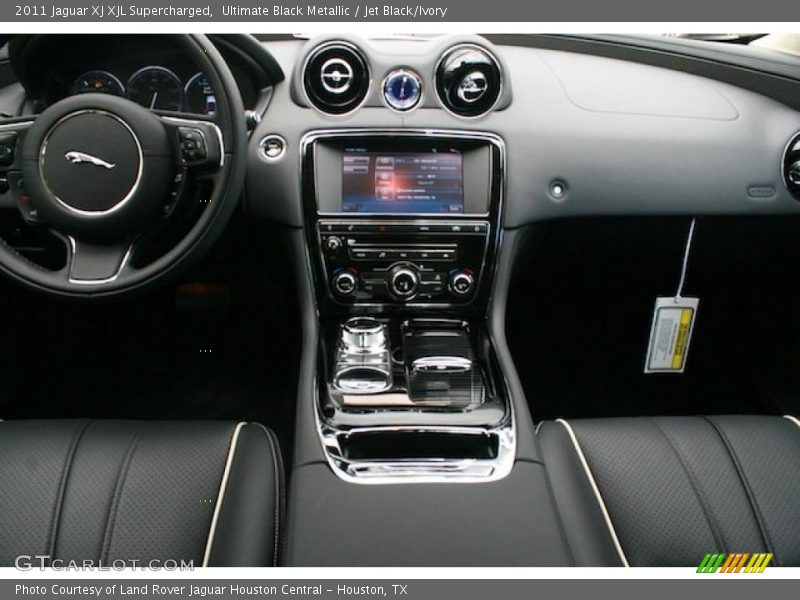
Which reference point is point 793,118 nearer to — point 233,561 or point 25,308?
point 233,561

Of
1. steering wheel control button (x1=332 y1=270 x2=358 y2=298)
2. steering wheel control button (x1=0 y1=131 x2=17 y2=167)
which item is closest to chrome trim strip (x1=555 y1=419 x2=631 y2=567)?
steering wheel control button (x1=332 y1=270 x2=358 y2=298)

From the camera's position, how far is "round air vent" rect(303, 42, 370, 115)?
1368 millimetres

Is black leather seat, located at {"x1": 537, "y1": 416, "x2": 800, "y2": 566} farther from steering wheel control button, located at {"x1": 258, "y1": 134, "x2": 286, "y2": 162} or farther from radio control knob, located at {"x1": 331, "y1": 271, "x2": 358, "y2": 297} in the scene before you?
steering wheel control button, located at {"x1": 258, "y1": 134, "x2": 286, "y2": 162}

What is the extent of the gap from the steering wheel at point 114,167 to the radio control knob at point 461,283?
0.50 metres

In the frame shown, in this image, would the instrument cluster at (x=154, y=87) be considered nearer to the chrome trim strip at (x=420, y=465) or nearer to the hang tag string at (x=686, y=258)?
the chrome trim strip at (x=420, y=465)

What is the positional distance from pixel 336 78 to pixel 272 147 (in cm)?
19

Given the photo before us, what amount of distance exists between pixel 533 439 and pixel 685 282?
931 millimetres

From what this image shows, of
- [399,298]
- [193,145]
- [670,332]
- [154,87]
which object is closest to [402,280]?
[399,298]

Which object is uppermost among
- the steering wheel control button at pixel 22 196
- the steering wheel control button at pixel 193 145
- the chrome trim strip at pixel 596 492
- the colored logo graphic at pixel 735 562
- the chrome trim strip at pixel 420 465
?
the steering wheel control button at pixel 193 145

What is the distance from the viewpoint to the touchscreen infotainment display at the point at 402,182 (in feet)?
4.61

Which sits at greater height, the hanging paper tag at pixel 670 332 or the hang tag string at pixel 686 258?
A: the hang tag string at pixel 686 258

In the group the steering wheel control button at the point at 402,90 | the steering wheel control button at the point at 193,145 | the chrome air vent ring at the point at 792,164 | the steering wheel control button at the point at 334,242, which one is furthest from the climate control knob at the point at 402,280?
the chrome air vent ring at the point at 792,164

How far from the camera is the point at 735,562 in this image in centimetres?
105

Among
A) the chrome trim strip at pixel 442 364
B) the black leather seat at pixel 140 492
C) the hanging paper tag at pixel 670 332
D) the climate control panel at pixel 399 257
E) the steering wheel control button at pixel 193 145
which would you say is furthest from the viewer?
the hanging paper tag at pixel 670 332
